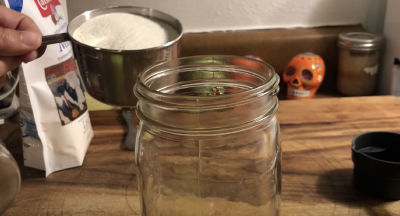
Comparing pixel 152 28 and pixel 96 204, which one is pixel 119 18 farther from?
pixel 96 204

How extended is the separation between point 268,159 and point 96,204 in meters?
0.23

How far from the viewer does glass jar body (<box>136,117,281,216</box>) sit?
34cm

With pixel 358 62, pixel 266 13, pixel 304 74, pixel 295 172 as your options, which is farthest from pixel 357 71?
pixel 295 172

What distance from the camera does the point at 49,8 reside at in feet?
1.79

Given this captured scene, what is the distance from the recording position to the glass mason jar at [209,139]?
12.1 inches

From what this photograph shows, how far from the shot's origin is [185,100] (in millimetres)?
296

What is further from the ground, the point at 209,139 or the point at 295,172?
the point at 209,139

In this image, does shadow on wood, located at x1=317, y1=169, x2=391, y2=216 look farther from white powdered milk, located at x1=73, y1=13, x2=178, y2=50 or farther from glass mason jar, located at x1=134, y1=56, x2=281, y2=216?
white powdered milk, located at x1=73, y1=13, x2=178, y2=50

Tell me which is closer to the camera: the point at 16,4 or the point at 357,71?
the point at 16,4

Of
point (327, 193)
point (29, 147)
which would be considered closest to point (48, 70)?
point (29, 147)

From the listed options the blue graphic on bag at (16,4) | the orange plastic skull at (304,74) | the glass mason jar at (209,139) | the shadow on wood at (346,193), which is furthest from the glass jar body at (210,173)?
the orange plastic skull at (304,74)

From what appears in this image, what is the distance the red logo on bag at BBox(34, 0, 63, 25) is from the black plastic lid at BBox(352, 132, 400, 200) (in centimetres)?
44

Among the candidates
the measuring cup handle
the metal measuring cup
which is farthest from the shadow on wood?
the measuring cup handle

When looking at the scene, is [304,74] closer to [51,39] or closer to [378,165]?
[378,165]
